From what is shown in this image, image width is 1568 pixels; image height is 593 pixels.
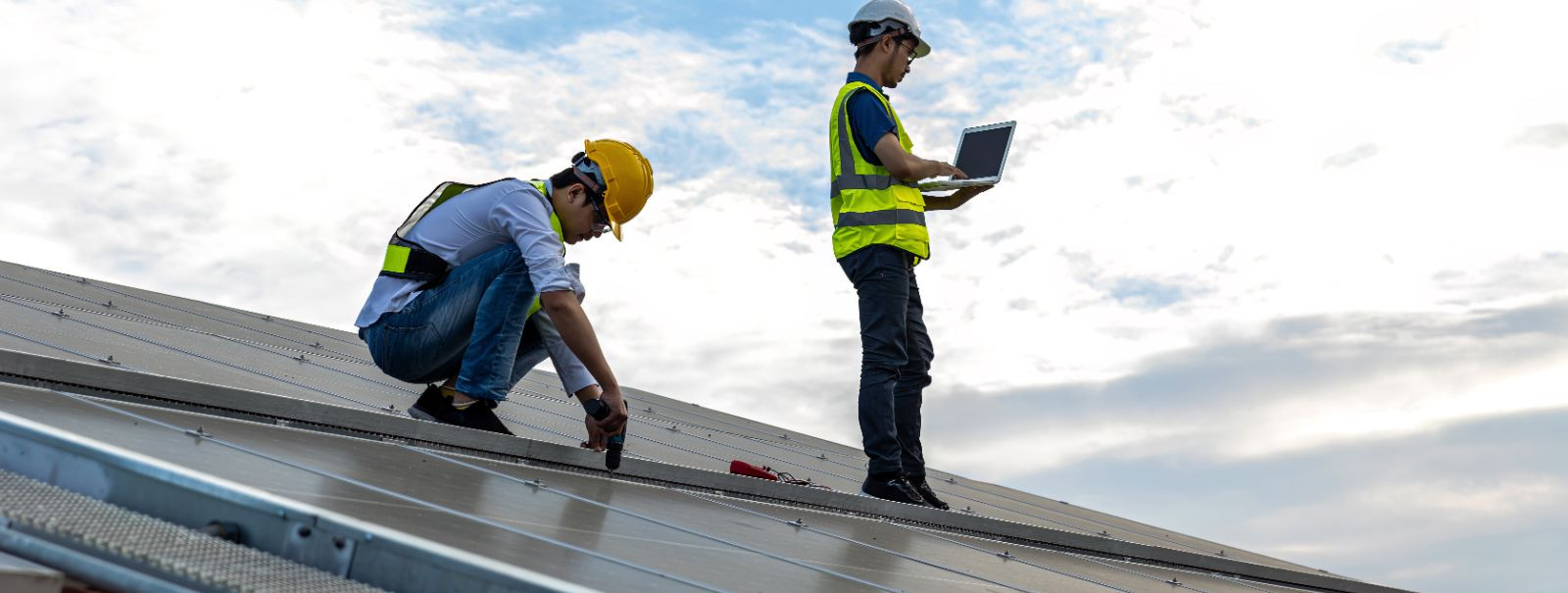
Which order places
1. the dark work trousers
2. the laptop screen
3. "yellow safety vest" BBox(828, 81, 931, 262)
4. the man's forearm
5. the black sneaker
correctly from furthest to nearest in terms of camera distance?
the laptop screen, "yellow safety vest" BBox(828, 81, 931, 262), the dark work trousers, the black sneaker, the man's forearm

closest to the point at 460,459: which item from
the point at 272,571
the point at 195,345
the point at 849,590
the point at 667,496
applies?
the point at 667,496

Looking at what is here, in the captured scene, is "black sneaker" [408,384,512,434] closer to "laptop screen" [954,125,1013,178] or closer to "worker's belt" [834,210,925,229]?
"worker's belt" [834,210,925,229]

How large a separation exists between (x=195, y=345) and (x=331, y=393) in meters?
1.25

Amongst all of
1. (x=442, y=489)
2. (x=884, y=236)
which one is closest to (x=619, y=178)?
(x=884, y=236)

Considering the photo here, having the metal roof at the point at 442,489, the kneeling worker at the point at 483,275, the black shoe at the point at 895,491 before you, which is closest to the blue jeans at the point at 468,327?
the kneeling worker at the point at 483,275

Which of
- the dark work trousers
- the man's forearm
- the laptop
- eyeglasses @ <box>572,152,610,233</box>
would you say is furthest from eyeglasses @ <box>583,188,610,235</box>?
the laptop

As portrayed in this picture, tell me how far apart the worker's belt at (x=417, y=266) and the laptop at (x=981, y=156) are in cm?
231

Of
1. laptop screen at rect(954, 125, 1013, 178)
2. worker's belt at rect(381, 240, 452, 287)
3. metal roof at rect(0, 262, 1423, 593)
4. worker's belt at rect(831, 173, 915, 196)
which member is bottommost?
metal roof at rect(0, 262, 1423, 593)

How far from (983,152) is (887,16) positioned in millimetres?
742

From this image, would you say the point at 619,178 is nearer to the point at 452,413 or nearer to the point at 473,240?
the point at 473,240

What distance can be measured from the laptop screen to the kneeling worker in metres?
1.89

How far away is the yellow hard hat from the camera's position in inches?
186

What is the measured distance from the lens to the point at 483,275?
469 cm

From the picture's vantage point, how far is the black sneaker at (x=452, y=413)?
4.71 metres
